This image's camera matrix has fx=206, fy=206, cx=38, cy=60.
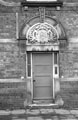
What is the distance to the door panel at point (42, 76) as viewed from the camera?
29.2 feet

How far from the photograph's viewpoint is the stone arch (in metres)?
8.65

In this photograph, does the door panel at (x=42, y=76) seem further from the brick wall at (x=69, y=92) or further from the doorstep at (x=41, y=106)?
the brick wall at (x=69, y=92)

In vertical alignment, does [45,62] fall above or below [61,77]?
above

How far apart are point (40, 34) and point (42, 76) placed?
71.3 inches

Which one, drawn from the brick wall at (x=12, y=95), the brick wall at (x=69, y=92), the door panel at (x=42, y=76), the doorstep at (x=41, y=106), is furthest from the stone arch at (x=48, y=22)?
the doorstep at (x=41, y=106)

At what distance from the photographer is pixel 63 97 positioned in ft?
28.4

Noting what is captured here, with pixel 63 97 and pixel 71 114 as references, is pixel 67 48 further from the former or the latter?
pixel 71 114

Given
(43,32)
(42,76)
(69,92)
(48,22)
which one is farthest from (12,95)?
(48,22)

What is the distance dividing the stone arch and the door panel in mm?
990

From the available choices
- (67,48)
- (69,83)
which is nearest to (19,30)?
(67,48)

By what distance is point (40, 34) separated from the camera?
28.6 ft

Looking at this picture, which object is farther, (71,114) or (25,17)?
(25,17)

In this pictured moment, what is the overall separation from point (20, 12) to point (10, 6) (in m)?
0.50

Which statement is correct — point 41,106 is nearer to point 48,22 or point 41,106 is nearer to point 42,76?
point 42,76
